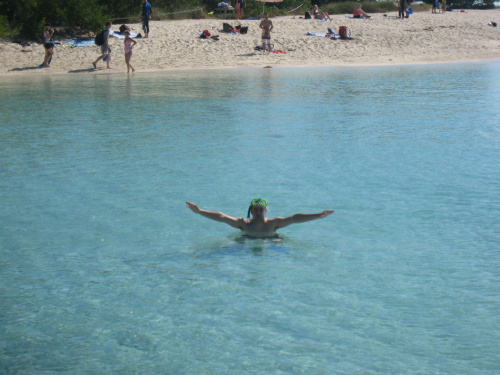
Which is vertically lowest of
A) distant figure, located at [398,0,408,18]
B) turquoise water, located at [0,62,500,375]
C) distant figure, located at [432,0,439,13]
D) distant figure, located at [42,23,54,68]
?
turquoise water, located at [0,62,500,375]

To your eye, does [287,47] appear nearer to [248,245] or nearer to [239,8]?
[239,8]

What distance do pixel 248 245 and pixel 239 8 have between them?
29.8 metres

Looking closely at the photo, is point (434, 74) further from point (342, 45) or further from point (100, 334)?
point (100, 334)

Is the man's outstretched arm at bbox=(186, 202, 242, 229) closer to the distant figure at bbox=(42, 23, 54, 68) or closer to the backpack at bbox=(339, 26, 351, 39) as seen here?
the distant figure at bbox=(42, 23, 54, 68)

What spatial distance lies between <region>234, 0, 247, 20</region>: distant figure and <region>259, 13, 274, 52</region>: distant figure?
19.1 feet

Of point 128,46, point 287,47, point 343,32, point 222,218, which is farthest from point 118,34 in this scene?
point 222,218

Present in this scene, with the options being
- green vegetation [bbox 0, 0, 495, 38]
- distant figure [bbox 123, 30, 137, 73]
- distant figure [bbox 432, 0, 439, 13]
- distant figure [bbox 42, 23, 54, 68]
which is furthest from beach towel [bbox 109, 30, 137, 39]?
distant figure [bbox 432, 0, 439, 13]

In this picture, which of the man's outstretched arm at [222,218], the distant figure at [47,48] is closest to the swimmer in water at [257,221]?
the man's outstretched arm at [222,218]

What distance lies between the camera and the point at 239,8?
35.2 metres

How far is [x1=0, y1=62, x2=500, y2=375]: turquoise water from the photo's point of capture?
542 centimetres

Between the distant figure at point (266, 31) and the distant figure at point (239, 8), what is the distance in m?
5.84

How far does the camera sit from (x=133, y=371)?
505 centimetres

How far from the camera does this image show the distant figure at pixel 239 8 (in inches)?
1383

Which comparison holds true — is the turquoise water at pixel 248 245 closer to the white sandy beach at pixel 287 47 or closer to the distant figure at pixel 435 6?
the white sandy beach at pixel 287 47
